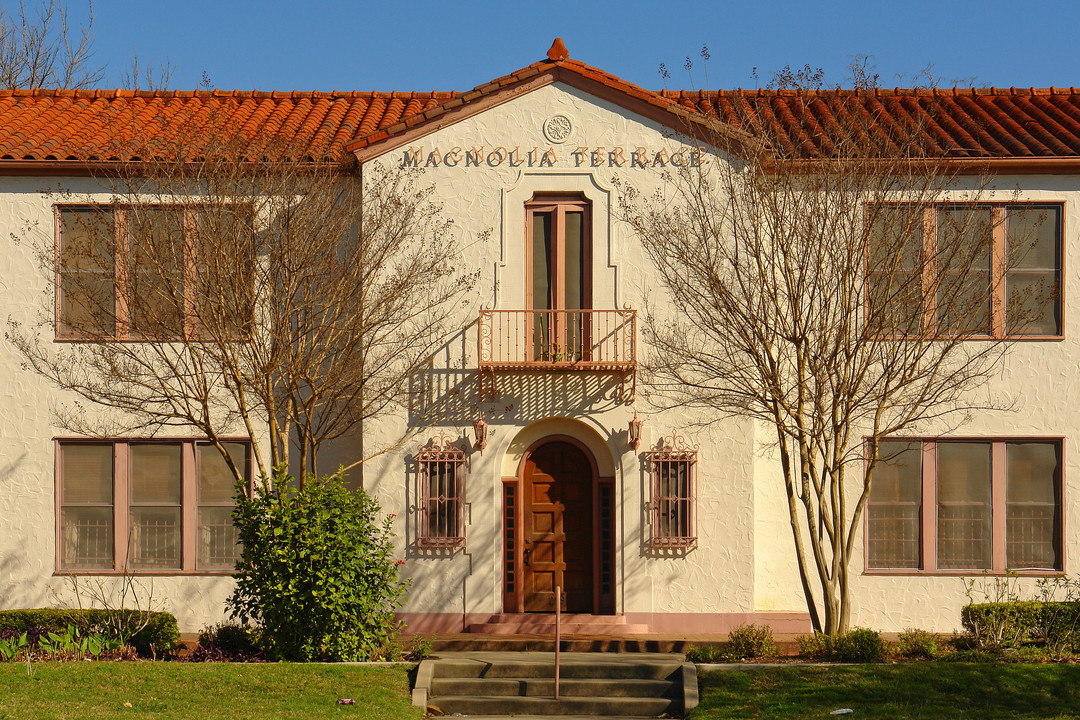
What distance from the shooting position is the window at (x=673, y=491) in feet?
52.2

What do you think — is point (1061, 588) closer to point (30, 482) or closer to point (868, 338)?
point (868, 338)

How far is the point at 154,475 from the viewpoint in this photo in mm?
16594

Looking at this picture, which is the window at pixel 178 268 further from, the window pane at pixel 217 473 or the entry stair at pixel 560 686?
the entry stair at pixel 560 686

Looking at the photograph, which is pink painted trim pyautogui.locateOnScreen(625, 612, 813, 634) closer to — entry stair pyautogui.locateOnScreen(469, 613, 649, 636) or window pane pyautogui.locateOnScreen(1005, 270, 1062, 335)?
entry stair pyautogui.locateOnScreen(469, 613, 649, 636)

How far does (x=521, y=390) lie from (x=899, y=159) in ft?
18.9

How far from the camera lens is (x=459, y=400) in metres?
16.1

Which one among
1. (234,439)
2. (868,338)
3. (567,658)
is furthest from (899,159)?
(234,439)

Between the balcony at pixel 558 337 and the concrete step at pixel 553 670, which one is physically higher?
the balcony at pixel 558 337

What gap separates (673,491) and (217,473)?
641cm

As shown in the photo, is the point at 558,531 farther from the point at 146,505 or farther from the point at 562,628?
the point at 146,505

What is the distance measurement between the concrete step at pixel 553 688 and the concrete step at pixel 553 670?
195mm

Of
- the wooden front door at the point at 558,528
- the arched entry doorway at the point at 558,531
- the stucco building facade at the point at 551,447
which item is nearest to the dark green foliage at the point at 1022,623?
the stucco building facade at the point at 551,447

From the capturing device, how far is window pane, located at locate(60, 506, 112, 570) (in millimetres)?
16391

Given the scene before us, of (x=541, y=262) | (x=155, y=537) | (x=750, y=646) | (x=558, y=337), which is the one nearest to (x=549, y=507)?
(x=558, y=337)
